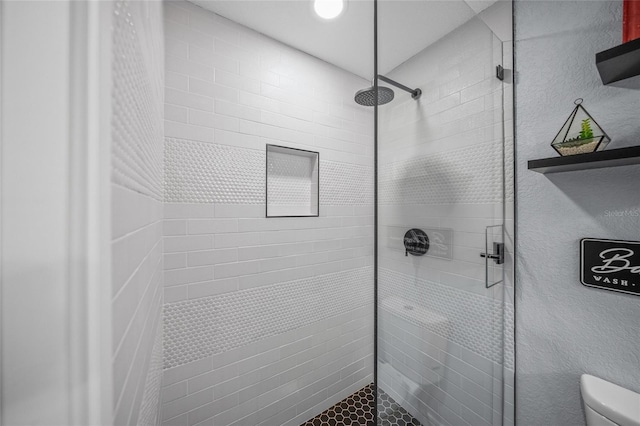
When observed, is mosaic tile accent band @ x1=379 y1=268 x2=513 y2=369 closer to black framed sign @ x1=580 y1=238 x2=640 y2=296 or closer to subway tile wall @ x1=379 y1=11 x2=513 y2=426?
subway tile wall @ x1=379 y1=11 x2=513 y2=426

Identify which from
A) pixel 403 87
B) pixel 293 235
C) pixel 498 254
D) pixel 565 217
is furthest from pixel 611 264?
pixel 293 235

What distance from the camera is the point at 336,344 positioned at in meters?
1.83

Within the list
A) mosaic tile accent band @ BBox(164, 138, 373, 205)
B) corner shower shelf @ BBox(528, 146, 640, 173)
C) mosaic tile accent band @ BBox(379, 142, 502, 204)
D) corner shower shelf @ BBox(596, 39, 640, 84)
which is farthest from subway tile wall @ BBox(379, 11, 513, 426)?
mosaic tile accent band @ BBox(164, 138, 373, 205)

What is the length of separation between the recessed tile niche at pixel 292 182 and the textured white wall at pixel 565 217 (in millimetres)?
1137

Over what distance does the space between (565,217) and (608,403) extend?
585 millimetres

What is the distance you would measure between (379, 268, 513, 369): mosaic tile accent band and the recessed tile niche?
3.04 feet

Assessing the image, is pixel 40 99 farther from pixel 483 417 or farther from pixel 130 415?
pixel 483 417

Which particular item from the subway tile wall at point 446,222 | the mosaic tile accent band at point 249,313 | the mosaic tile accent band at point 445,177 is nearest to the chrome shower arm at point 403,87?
the subway tile wall at point 446,222

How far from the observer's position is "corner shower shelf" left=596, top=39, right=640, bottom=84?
0.67m

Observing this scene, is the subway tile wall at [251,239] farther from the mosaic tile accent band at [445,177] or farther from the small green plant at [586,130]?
the small green plant at [586,130]

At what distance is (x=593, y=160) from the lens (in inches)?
29.1

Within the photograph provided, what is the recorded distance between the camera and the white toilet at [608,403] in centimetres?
73

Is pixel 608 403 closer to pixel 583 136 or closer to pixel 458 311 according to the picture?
pixel 458 311

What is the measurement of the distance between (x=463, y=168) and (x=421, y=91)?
326mm
